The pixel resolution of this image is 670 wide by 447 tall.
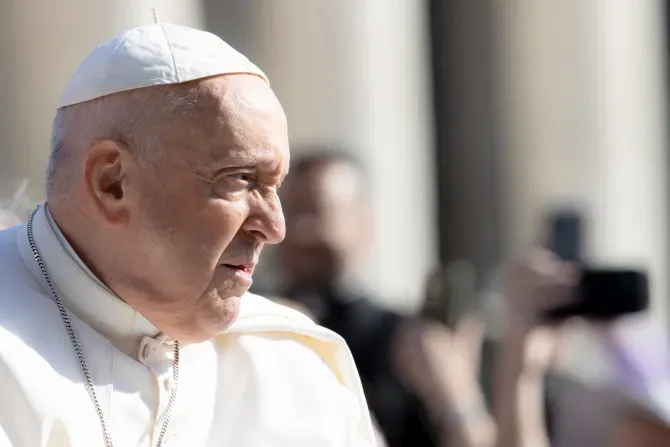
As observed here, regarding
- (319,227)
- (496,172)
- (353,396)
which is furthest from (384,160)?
(353,396)

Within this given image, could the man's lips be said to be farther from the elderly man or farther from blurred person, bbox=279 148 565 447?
blurred person, bbox=279 148 565 447

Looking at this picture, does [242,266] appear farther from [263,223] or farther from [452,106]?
[452,106]

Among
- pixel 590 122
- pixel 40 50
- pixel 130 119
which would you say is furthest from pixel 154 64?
pixel 590 122

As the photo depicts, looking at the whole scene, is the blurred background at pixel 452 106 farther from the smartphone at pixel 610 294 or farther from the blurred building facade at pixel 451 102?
the smartphone at pixel 610 294

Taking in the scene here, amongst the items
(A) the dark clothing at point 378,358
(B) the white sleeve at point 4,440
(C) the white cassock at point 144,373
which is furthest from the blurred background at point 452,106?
(B) the white sleeve at point 4,440

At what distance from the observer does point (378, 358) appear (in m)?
4.75

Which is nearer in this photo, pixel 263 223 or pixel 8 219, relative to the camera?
pixel 263 223

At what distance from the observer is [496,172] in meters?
11.4

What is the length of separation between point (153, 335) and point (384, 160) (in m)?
6.72

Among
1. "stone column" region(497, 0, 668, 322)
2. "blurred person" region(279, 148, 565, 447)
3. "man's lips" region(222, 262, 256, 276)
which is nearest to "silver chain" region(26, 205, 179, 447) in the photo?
"man's lips" region(222, 262, 256, 276)

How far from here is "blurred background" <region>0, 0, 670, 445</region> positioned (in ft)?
22.0

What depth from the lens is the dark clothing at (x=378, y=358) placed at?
4.63 metres

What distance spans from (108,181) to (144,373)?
0.36m

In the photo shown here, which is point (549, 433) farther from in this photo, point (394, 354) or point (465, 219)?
point (465, 219)
